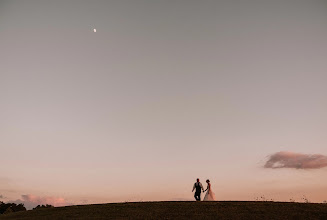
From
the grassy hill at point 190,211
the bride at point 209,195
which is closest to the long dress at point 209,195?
the bride at point 209,195

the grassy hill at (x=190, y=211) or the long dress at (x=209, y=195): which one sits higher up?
the long dress at (x=209, y=195)

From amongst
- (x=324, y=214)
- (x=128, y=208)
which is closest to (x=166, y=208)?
(x=128, y=208)

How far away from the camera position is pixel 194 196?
31.5m

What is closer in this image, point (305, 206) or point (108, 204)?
point (305, 206)

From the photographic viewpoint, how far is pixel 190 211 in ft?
81.5

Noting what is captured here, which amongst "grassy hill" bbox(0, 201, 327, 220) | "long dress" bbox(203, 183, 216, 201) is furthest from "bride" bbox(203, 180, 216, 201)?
"grassy hill" bbox(0, 201, 327, 220)

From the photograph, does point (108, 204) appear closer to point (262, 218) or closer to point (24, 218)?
point (24, 218)

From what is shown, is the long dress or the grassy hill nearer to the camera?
the grassy hill

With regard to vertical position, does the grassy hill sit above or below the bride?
below

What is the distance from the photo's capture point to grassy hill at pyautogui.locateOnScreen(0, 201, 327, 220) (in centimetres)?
2322

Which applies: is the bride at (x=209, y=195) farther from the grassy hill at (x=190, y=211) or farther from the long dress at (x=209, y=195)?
the grassy hill at (x=190, y=211)

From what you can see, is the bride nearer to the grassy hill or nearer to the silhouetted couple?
the silhouetted couple

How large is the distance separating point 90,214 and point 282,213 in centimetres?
1594

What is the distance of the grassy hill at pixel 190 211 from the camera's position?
914 inches
